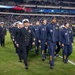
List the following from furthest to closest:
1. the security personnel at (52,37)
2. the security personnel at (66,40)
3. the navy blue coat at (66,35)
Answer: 1. the navy blue coat at (66,35)
2. the security personnel at (66,40)
3. the security personnel at (52,37)

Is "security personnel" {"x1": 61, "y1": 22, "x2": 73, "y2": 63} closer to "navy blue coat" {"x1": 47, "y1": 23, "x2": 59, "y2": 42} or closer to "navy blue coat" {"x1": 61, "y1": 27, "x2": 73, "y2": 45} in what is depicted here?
"navy blue coat" {"x1": 61, "y1": 27, "x2": 73, "y2": 45}

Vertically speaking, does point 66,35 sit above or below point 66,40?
above

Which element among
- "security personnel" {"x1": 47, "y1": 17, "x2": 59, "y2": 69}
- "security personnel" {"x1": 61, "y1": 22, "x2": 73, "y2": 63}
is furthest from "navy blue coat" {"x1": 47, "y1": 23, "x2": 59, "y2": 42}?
"security personnel" {"x1": 61, "y1": 22, "x2": 73, "y2": 63}

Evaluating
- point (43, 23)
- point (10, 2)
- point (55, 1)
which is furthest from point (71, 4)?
point (43, 23)

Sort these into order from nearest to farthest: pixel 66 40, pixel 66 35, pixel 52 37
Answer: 1. pixel 52 37
2. pixel 66 40
3. pixel 66 35

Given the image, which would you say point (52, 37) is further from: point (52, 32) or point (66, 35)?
point (66, 35)

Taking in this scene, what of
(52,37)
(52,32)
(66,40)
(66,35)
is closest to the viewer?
(52,37)

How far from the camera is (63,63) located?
40.2 ft

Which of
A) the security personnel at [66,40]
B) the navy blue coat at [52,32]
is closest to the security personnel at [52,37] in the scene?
the navy blue coat at [52,32]

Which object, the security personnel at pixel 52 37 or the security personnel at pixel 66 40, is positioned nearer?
the security personnel at pixel 52 37

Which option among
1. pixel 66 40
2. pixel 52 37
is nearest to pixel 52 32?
pixel 52 37

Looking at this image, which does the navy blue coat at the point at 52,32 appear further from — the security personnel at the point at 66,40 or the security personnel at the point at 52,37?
the security personnel at the point at 66,40

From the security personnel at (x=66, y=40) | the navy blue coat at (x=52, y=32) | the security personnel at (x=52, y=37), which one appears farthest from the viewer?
the security personnel at (x=66, y=40)

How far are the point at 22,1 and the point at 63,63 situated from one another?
53887mm
